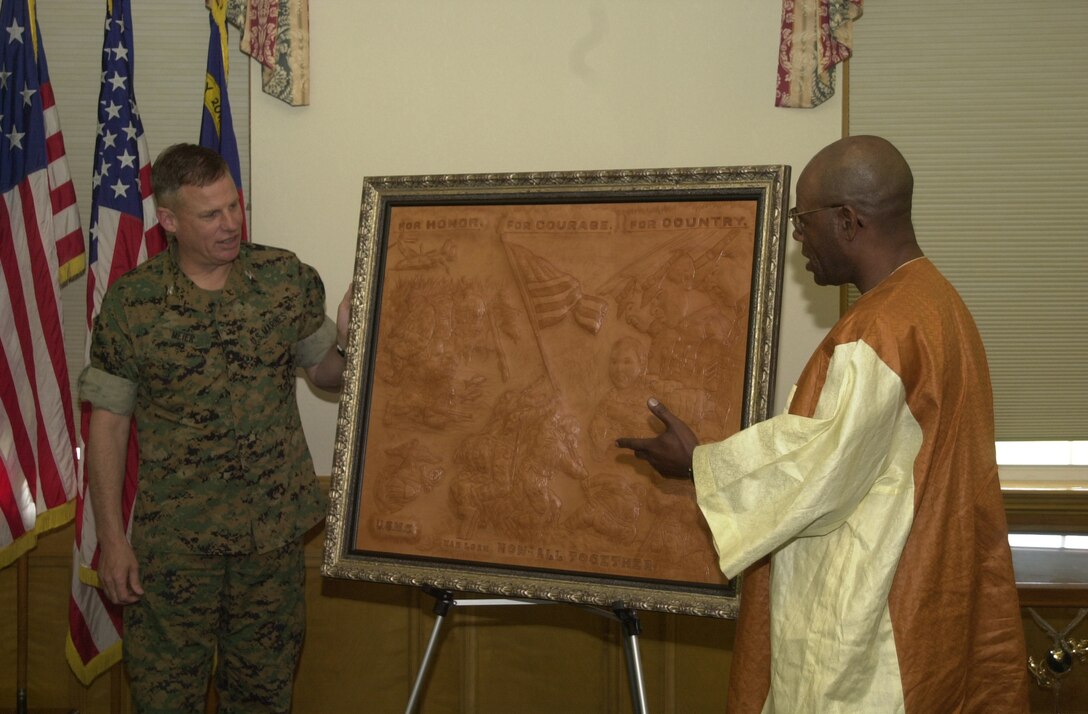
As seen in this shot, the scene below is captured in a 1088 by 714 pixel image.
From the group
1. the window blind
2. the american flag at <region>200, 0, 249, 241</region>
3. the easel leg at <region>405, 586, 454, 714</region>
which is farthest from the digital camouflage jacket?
the window blind

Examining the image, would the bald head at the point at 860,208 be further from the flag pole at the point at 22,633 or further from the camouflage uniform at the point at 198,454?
the flag pole at the point at 22,633

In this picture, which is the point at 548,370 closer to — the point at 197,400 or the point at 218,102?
the point at 197,400

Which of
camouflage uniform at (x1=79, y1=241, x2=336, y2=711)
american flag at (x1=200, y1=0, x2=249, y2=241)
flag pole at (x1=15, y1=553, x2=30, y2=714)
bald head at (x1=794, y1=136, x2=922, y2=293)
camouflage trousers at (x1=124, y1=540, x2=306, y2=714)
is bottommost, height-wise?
flag pole at (x1=15, y1=553, x2=30, y2=714)

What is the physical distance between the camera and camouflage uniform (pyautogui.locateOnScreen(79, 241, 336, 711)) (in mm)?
2721

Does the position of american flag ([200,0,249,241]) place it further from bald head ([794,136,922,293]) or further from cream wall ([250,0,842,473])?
bald head ([794,136,922,293])

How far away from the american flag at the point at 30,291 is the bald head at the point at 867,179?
266 cm

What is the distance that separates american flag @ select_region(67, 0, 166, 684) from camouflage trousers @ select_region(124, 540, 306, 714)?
663 mm

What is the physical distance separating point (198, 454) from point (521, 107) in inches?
67.9

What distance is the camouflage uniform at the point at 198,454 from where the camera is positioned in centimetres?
272

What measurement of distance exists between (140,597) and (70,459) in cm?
88

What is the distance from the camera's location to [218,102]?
3.39m

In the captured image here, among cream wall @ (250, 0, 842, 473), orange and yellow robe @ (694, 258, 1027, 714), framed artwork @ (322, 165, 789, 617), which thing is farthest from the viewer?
cream wall @ (250, 0, 842, 473)

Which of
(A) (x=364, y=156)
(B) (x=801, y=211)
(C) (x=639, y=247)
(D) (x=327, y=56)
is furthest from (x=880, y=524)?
(D) (x=327, y=56)

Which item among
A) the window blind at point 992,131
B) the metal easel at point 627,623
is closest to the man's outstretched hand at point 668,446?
the metal easel at point 627,623
